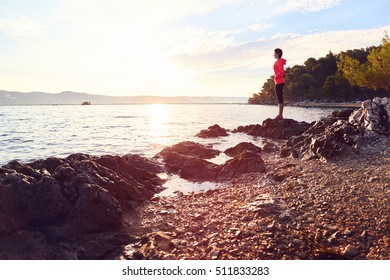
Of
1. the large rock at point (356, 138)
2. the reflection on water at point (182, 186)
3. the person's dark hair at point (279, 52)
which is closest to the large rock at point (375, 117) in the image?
the large rock at point (356, 138)

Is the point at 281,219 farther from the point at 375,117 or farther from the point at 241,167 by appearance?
the point at 375,117

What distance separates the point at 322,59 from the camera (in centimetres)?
12850

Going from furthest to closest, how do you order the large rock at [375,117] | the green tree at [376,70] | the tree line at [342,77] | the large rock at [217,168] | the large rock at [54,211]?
the tree line at [342,77] < the green tree at [376,70] < the large rock at [375,117] < the large rock at [217,168] < the large rock at [54,211]

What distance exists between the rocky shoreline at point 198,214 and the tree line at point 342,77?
60.1 metres

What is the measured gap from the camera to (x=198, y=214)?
10852 millimetres

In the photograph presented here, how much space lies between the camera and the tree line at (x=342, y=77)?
214 feet

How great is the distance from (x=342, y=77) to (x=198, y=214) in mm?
110546

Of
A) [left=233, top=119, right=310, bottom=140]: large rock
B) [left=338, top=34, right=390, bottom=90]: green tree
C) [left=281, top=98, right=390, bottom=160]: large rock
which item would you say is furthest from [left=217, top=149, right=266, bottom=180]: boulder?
[left=338, top=34, right=390, bottom=90]: green tree

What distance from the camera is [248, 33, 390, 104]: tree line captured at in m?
65.4

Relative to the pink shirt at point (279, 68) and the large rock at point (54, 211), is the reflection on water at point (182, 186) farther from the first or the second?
the pink shirt at point (279, 68)

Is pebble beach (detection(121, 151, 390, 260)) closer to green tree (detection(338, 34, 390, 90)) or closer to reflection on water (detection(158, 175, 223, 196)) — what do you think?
reflection on water (detection(158, 175, 223, 196))

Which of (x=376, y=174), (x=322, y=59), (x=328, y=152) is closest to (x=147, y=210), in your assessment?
(x=376, y=174)

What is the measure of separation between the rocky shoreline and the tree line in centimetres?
6006

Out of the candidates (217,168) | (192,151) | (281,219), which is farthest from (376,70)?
(281,219)
